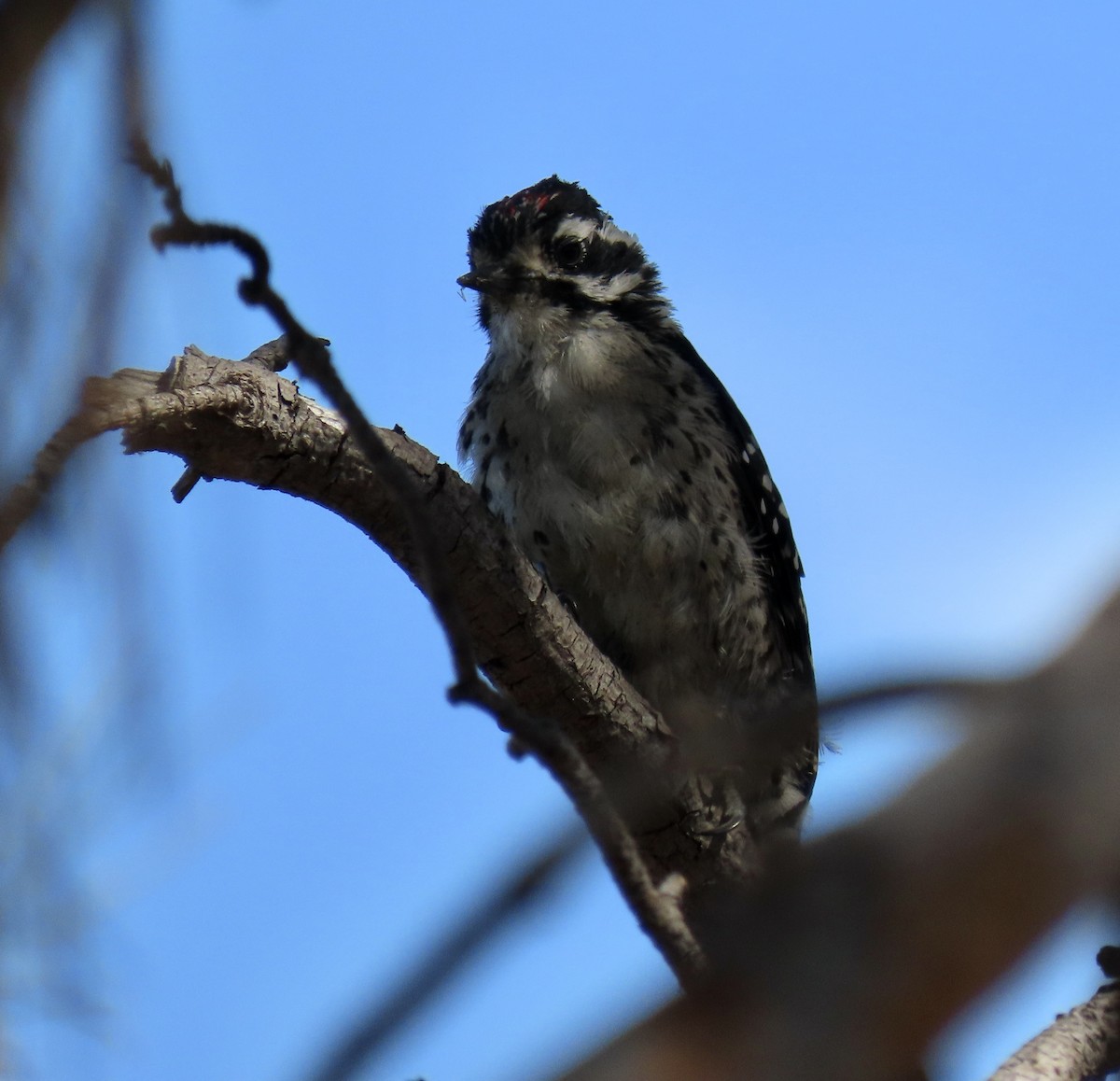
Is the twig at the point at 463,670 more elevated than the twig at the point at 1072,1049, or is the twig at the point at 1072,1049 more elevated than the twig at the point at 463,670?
the twig at the point at 463,670

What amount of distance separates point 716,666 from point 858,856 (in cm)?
459

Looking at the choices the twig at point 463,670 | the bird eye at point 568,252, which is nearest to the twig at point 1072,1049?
the twig at point 463,670

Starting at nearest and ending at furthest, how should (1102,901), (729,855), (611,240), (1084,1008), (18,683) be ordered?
(1102,901) → (18,683) → (1084,1008) → (729,855) → (611,240)

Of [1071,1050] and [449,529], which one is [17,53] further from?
[1071,1050]

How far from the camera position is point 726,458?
5.80 metres

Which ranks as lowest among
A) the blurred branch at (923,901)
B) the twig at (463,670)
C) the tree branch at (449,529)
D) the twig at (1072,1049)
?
the blurred branch at (923,901)

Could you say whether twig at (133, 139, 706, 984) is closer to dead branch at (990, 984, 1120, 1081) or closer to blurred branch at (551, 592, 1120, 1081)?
blurred branch at (551, 592, 1120, 1081)

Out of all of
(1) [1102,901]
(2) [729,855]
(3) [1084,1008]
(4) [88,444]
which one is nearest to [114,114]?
(4) [88,444]

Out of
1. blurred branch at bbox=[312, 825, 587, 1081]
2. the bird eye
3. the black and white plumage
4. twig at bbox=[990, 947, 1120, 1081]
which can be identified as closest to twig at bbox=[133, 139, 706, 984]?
blurred branch at bbox=[312, 825, 587, 1081]

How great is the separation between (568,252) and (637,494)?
132cm

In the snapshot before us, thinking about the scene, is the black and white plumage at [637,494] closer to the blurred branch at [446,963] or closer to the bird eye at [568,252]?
the bird eye at [568,252]

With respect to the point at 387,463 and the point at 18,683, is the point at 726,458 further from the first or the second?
the point at 18,683

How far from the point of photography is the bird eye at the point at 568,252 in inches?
243

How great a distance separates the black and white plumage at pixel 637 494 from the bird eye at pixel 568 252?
12 millimetres
